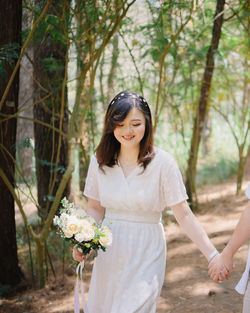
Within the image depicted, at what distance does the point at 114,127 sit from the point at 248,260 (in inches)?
43.0

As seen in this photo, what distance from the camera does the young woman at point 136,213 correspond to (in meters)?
2.44

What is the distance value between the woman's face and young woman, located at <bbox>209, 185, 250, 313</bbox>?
73 centimetres

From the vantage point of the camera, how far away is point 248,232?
224cm

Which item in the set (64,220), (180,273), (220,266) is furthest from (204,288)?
(64,220)

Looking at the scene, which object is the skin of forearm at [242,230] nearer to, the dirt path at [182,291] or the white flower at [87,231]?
the white flower at [87,231]

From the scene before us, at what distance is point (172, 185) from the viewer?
246 centimetres

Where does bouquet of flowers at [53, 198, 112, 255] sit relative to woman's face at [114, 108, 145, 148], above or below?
below

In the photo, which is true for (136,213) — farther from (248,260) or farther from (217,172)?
(217,172)

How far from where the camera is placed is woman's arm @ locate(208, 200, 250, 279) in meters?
2.22

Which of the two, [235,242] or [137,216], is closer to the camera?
[235,242]

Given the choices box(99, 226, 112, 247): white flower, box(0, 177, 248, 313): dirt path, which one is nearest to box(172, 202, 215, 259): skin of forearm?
box(99, 226, 112, 247): white flower

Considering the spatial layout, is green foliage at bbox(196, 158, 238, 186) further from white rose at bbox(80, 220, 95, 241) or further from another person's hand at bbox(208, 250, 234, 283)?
white rose at bbox(80, 220, 95, 241)

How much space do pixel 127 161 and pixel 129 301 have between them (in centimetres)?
85

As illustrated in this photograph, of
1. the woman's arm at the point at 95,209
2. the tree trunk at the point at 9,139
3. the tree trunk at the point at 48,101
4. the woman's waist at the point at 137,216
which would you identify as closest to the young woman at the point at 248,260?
the woman's waist at the point at 137,216
